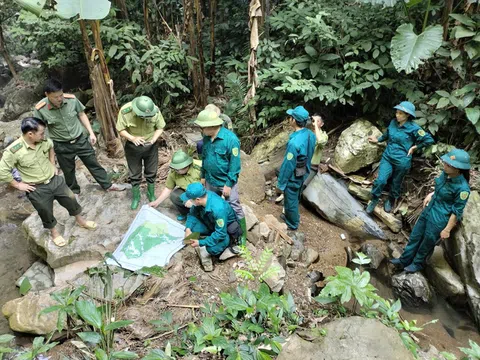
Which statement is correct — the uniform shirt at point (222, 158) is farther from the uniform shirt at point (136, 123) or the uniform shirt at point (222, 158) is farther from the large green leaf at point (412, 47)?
the large green leaf at point (412, 47)

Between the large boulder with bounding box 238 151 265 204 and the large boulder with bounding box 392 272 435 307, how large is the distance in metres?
2.43

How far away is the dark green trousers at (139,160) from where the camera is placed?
428 centimetres

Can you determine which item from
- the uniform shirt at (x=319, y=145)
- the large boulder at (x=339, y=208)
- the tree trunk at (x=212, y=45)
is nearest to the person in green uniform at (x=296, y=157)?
the uniform shirt at (x=319, y=145)

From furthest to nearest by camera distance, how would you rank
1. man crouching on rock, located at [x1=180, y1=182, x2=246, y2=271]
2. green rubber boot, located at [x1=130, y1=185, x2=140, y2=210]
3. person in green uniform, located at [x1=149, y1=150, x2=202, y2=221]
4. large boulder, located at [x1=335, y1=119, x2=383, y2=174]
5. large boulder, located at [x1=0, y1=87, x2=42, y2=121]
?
1. large boulder, located at [x1=0, y1=87, x2=42, y2=121]
2. large boulder, located at [x1=335, y1=119, x2=383, y2=174]
3. green rubber boot, located at [x1=130, y1=185, x2=140, y2=210]
4. person in green uniform, located at [x1=149, y1=150, x2=202, y2=221]
5. man crouching on rock, located at [x1=180, y1=182, x2=246, y2=271]

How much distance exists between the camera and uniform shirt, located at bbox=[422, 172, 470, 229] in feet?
12.3

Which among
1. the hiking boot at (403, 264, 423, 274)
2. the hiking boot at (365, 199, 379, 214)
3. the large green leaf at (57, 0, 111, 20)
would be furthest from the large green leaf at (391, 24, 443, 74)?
the large green leaf at (57, 0, 111, 20)

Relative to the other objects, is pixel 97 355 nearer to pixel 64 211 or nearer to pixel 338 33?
pixel 64 211

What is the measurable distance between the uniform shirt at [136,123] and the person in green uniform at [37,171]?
0.83m

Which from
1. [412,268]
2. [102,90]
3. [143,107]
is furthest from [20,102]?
[412,268]

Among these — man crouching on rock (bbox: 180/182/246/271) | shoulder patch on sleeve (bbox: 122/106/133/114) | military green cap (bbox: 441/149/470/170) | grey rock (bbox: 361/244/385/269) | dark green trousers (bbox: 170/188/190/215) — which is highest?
shoulder patch on sleeve (bbox: 122/106/133/114)

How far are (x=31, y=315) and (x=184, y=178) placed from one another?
2128 mm

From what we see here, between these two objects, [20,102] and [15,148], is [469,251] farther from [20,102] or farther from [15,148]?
[20,102]

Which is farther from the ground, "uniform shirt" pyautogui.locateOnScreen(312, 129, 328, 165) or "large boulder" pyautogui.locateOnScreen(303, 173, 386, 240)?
"uniform shirt" pyautogui.locateOnScreen(312, 129, 328, 165)

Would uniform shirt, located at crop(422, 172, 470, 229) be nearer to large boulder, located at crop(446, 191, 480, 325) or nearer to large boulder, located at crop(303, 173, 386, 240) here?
large boulder, located at crop(446, 191, 480, 325)
